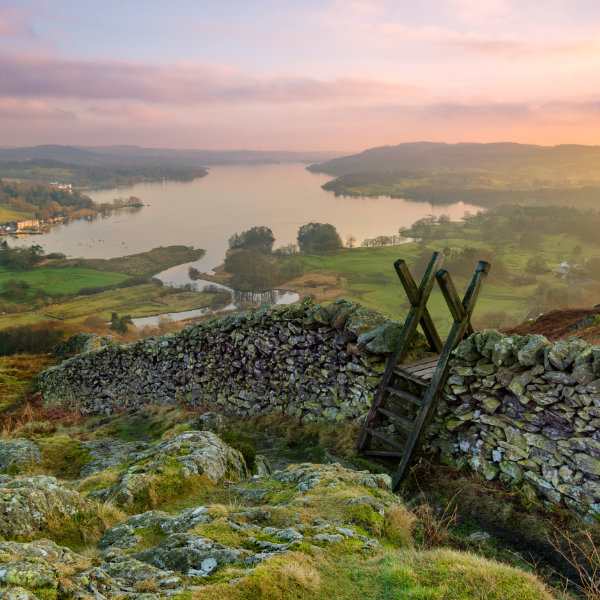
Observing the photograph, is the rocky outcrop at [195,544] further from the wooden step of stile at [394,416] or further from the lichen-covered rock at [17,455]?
the lichen-covered rock at [17,455]

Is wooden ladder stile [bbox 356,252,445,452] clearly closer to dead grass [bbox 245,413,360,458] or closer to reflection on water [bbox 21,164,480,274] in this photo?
dead grass [bbox 245,413,360,458]

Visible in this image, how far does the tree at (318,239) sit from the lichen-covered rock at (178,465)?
3648 inches

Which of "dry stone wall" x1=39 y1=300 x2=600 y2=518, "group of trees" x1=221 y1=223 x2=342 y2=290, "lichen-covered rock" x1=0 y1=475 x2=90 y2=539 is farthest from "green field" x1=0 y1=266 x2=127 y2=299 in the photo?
"lichen-covered rock" x1=0 y1=475 x2=90 y2=539

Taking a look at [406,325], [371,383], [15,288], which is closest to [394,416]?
[371,383]

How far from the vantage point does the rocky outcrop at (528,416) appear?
549 cm

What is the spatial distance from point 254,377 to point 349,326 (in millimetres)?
3666

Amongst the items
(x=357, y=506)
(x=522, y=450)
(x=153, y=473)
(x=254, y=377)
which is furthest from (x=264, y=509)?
(x=254, y=377)

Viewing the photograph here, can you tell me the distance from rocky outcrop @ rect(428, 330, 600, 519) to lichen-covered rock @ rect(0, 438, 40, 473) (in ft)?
23.7

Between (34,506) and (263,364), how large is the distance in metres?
7.11

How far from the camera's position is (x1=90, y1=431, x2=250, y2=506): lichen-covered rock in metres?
5.35

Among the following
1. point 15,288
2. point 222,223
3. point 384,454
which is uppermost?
point 222,223

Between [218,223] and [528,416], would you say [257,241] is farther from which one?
[528,416]

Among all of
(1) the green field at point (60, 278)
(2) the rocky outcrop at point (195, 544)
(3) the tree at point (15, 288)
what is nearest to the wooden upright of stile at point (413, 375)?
(2) the rocky outcrop at point (195, 544)

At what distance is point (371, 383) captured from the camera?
8484mm
